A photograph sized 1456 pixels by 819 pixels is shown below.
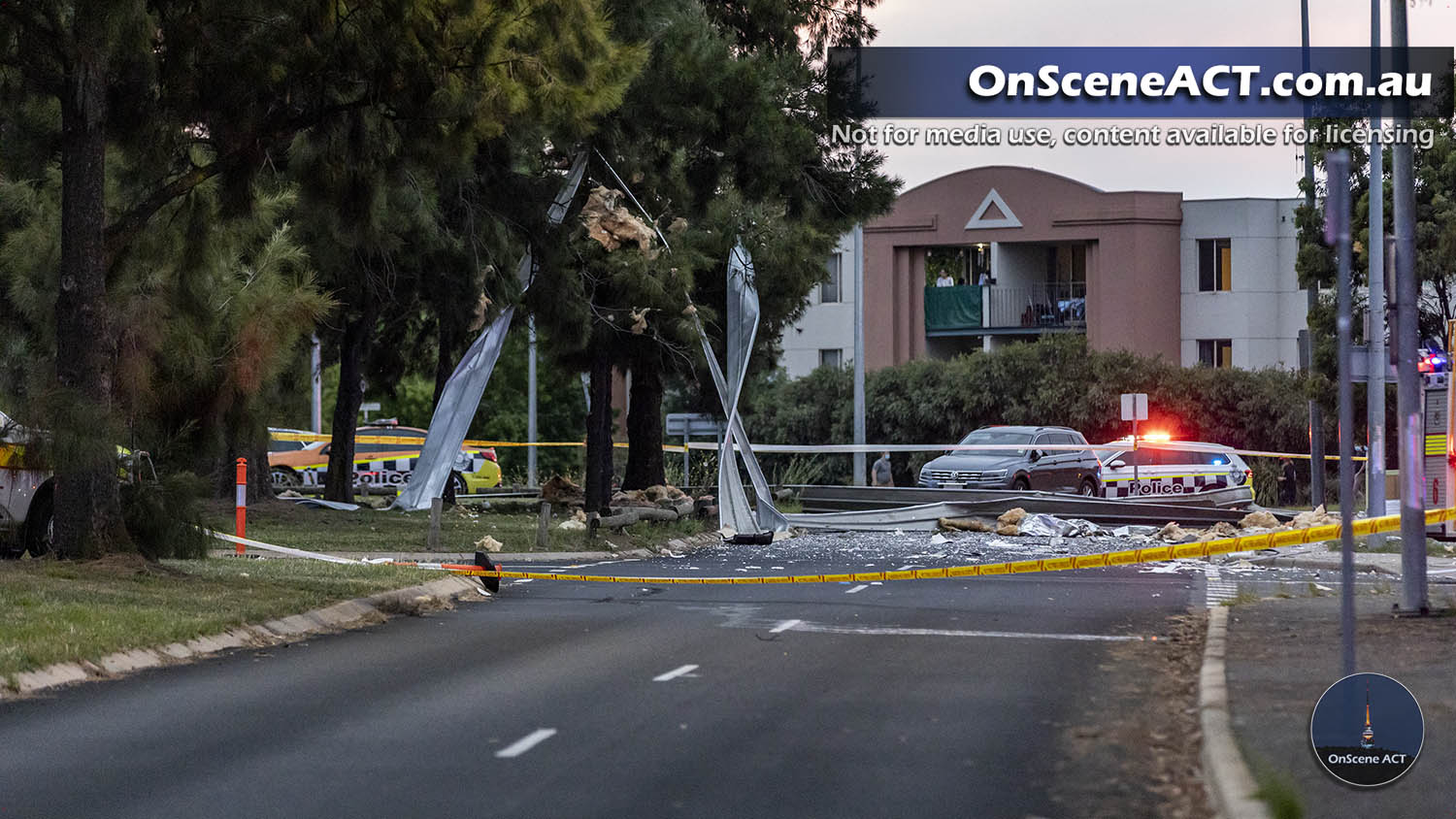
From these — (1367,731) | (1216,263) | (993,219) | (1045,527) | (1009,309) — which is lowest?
(1367,731)

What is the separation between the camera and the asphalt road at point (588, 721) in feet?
24.4

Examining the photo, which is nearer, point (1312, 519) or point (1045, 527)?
point (1312, 519)

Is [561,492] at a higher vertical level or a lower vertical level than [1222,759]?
higher

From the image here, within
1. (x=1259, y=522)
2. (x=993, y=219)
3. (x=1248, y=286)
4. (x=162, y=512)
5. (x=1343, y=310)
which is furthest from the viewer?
(x=993, y=219)

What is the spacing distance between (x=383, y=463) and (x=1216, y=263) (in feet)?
78.5

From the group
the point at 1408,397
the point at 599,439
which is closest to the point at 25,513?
the point at 1408,397

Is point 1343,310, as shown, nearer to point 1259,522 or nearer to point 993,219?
point 1259,522

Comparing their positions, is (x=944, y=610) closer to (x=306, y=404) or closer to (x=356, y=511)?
(x=306, y=404)

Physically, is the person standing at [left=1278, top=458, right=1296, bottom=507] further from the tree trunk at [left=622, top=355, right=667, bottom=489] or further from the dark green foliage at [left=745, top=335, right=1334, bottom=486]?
the tree trunk at [left=622, top=355, right=667, bottom=489]

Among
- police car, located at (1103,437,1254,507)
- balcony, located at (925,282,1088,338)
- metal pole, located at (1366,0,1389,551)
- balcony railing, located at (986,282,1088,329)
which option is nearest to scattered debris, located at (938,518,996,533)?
metal pole, located at (1366,0,1389,551)

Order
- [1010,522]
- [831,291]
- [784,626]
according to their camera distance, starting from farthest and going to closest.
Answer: [831,291], [1010,522], [784,626]

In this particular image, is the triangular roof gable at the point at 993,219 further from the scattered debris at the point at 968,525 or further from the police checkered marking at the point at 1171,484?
the scattered debris at the point at 968,525

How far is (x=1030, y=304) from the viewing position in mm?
53156

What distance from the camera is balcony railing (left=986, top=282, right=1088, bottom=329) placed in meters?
52.9
